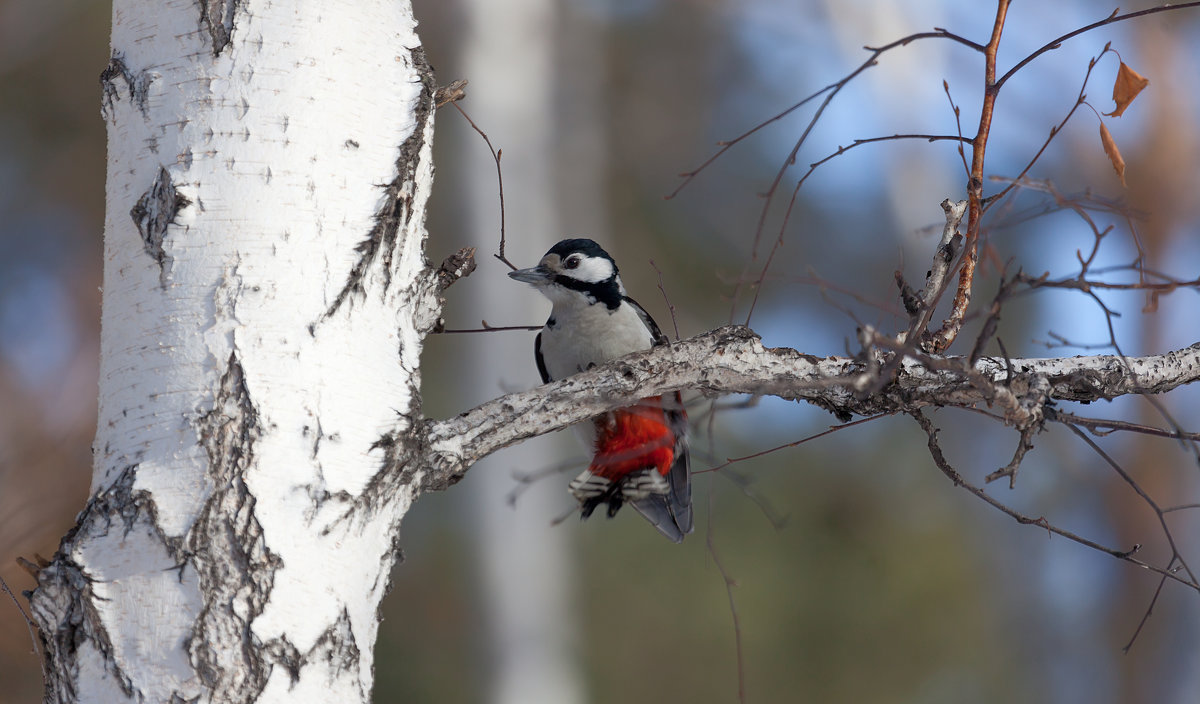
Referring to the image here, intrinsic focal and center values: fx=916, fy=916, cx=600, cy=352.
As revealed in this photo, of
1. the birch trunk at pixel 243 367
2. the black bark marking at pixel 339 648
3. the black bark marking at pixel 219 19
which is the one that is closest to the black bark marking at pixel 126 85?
the birch trunk at pixel 243 367

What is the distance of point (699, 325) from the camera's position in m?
9.71

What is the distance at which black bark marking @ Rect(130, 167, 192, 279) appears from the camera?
143 cm

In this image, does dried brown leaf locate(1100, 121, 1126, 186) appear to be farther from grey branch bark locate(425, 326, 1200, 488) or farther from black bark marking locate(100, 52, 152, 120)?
black bark marking locate(100, 52, 152, 120)

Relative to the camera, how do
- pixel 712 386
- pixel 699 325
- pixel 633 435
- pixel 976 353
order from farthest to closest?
pixel 699 325
pixel 633 435
pixel 712 386
pixel 976 353

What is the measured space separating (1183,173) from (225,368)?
854cm

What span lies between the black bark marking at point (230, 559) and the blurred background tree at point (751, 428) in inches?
199

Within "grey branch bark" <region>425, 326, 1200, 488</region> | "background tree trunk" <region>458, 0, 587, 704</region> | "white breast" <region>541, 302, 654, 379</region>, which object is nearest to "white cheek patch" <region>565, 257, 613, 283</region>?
"white breast" <region>541, 302, 654, 379</region>

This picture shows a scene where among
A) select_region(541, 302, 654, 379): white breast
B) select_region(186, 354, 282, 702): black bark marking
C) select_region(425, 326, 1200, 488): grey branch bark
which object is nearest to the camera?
select_region(186, 354, 282, 702): black bark marking

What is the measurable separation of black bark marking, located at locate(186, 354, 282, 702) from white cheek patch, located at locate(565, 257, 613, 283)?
190 centimetres

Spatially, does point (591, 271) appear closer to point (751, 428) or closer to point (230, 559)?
point (230, 559)

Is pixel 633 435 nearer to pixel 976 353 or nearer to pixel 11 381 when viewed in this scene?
pixel 976 353

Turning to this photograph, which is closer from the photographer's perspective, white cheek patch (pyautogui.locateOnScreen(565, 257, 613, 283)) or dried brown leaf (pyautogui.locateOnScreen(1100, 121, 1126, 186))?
dried brown leaf (pyautogui.locateOnScreen(1100, 121, 1126, 186))

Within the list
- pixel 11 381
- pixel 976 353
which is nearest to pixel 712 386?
pixel 976 353

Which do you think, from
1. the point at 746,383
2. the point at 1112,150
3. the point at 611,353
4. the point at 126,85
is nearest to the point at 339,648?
the point at 746,383
